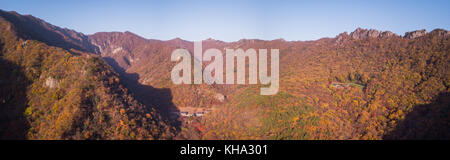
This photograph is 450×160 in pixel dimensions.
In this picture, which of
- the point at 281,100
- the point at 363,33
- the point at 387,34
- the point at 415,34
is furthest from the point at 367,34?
the point at 281,100

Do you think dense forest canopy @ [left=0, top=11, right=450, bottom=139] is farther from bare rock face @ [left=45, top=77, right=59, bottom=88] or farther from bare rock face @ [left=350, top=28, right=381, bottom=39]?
bare rock face @ [left=350, top=28, right=381, bottom=39]

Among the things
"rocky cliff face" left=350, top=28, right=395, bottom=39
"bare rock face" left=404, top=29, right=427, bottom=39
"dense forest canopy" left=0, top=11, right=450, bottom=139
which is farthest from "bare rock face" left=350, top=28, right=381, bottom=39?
Result: "bare rock face" left=404, top=29, right=427, bottom=39

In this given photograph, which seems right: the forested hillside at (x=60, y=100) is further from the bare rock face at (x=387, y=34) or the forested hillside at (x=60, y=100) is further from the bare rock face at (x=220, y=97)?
the bare rock face at (x=387, y=34)

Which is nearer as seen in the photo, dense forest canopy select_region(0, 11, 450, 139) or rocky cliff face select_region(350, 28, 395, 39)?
dense forest canopy select_region(0, 11, 450, 139)

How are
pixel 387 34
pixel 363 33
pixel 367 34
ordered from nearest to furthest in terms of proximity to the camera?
1. pixel 387 34
2. pixel 367 34
3. pixel 363 33

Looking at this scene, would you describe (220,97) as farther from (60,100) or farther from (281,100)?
(60,100)

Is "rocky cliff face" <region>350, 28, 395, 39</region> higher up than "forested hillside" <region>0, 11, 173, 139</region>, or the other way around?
"rocky cliff face" <region>350, 28, 395, 39</region>

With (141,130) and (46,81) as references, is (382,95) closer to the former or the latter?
(141,130)

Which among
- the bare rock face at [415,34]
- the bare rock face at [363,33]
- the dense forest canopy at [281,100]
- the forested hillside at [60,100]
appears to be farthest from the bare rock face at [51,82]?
the bare rock face at [415,34]

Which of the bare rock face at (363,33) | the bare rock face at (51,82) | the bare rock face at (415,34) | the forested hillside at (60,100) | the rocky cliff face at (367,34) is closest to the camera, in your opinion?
the forested hillside at (60,100)

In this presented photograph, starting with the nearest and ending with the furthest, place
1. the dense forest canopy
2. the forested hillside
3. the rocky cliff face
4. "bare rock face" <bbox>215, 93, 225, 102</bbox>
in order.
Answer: the forested hillside, the dense forest canopy, the rocky cliff face, "bare rock face" <bbox>215, 93, 225, 102</bbox>

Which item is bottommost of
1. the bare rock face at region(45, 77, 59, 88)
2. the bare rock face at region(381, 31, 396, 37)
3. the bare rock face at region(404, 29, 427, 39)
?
the bare rock face at region(45, 77, 59, 88)

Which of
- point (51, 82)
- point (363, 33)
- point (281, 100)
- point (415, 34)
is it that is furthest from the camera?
point (363, 33)
